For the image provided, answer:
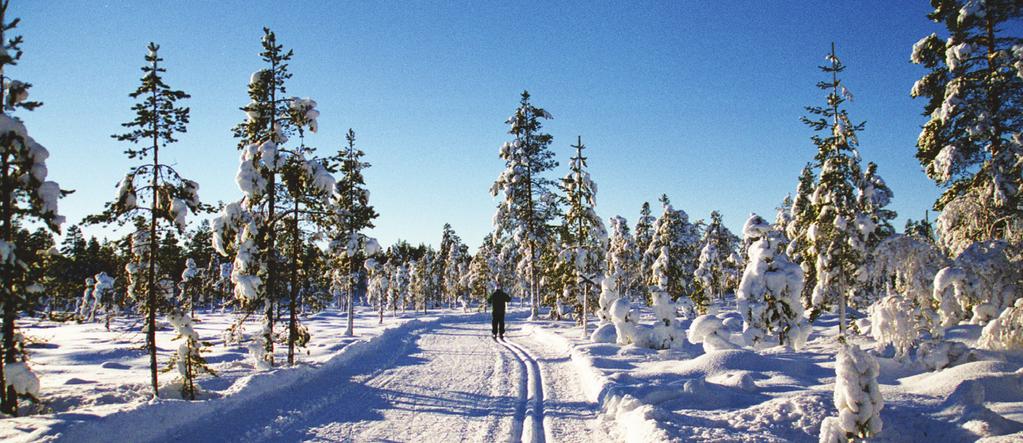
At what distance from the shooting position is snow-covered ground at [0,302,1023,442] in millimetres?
6891

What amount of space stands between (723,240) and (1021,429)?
59998 millimetres

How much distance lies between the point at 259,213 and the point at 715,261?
1752 inches

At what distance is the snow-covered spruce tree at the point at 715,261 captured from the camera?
47562 millimetres

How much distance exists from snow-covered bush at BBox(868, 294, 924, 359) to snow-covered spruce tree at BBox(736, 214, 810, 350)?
2553 mm

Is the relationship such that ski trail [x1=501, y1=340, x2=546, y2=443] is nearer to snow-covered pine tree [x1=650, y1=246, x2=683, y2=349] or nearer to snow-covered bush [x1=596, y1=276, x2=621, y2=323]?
snow-covered pine tree [x1=650, y1=246, x2=683, y2=349]

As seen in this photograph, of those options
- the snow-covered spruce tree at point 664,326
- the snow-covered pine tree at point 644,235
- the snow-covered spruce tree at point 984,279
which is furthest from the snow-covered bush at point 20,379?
the snow-covered pine tree at point 644,235

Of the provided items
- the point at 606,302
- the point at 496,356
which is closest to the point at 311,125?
the point at 496,356

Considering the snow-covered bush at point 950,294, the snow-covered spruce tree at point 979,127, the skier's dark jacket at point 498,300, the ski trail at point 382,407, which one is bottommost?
the ski trail at point 382,407

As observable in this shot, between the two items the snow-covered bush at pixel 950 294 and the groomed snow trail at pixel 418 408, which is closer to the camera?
the groomed snow trail at pixel 418 408

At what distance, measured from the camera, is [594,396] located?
9547mm

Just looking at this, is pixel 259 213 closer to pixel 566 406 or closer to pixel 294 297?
pixel 294 297

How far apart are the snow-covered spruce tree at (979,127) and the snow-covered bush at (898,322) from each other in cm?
382

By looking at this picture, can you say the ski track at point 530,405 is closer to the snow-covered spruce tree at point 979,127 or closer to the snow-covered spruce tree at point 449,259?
the snow-covered spruce tree at point 979,127

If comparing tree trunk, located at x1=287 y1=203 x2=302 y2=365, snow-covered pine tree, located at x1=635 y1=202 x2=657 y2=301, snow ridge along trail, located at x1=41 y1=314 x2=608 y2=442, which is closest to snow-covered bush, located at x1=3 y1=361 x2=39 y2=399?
snow ridge along trail, located at x1=41 y1=314 x2=608 y2=442
